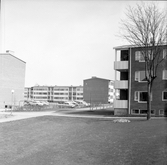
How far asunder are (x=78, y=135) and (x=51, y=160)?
15.5ft

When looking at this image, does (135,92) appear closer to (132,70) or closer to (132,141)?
(132,70)

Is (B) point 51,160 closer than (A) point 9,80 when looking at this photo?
Yes

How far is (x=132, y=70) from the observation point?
26453 mm

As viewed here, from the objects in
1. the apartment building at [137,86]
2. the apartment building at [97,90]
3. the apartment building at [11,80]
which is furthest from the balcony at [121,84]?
the apartment building at [97,90]

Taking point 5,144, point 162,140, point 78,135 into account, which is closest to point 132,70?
point 78,135

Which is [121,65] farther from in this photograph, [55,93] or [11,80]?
[55,93]

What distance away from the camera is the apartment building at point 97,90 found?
79.6 m

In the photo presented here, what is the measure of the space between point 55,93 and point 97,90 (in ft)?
85.0

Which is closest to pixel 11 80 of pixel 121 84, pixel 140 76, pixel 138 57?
pixel 121 84

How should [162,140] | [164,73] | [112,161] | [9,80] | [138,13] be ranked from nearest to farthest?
1. [112,161]
2. [162,140]
3. [138,13]
4. [164,73]
5. [9,80]

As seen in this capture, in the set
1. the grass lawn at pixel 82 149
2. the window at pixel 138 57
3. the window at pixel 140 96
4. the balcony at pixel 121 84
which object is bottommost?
the grass lawn at pixel 82 149

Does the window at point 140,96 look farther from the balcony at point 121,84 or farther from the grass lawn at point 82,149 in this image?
the grass lawn at point 82,149

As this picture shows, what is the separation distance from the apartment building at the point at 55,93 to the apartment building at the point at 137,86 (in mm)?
67879

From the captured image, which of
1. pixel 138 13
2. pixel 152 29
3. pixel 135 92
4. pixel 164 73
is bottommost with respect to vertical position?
pixel 135 92
